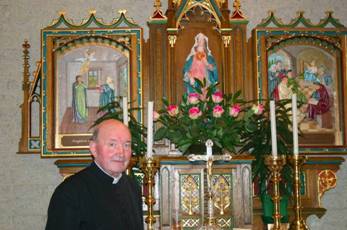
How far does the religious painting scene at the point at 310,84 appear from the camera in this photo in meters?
5.07

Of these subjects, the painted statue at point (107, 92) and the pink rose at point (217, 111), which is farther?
the painted statue at point (107, 92)

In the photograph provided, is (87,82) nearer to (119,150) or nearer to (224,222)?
(224,222)

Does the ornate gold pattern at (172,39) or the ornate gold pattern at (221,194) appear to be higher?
the ornate gold pattern at (172,39)

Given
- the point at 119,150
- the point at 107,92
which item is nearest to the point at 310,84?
the point at 107,92

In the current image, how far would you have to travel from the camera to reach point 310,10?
18.5 ft

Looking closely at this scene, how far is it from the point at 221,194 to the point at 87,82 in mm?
2058

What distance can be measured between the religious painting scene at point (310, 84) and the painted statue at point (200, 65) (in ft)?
1.76

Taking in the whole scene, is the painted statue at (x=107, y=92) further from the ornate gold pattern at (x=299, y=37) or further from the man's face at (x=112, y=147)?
the man's face at (x=112, y=147)

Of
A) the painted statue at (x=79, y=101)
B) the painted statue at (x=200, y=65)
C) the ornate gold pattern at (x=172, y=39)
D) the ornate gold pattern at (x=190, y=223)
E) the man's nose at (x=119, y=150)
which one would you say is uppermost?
the ornate gold pattern at (x=172, y=39)

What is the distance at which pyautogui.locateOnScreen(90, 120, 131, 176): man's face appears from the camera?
2.74m

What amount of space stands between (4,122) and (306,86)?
8.87 feet

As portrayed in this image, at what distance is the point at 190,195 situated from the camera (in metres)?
3.36

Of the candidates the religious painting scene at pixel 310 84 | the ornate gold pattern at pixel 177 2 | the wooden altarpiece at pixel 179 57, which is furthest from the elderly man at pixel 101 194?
the religious painting scene at pixel 310 84

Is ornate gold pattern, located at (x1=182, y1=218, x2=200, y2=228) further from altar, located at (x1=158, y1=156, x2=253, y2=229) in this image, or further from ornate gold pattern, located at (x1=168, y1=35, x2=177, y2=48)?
ornate gold pattern, located at (x1=168, y1=35, x2=177, y2=48)
